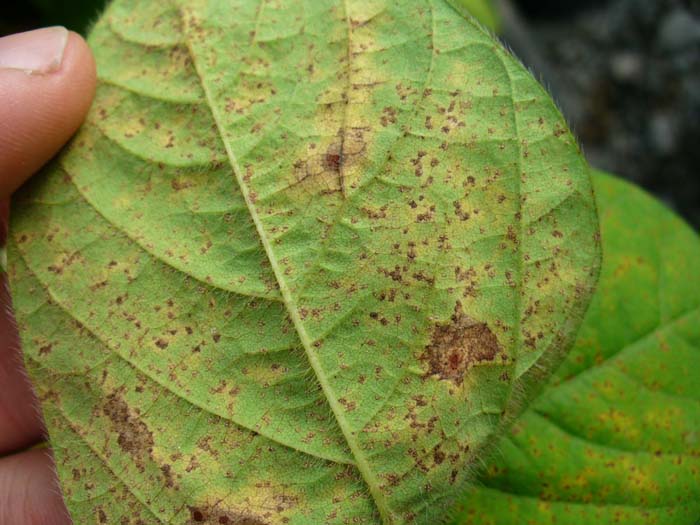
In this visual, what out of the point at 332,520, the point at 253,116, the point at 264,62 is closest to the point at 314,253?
the point at 253,116

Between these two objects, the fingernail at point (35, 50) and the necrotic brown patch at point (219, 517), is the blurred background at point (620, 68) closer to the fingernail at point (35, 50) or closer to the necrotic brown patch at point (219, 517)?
the fingernail at point (35, 50)

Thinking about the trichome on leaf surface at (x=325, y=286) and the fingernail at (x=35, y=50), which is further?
the fingernail at (x=35, y=50)

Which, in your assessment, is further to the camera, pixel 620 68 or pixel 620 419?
pixel 620 68

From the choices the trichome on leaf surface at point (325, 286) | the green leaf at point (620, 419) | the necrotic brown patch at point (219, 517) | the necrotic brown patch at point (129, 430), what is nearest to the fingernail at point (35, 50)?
the trichome on leaf surface at point (325, 286)

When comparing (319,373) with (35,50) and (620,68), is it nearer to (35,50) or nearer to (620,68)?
(35,50)

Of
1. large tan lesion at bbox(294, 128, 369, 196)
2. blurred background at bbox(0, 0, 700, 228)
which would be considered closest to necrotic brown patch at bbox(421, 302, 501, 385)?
large tan lesion at bbox(294, 128, 369, 196)

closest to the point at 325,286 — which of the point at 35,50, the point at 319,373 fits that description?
the point at 319,373

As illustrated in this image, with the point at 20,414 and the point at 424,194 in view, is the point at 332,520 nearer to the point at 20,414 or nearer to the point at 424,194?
the point at 424,194

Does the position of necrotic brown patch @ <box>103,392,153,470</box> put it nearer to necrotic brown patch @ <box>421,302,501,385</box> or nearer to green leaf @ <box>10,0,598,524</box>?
green leaf @ <box>10,0,598,524</box>

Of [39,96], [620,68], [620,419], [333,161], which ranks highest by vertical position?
[39,96]
